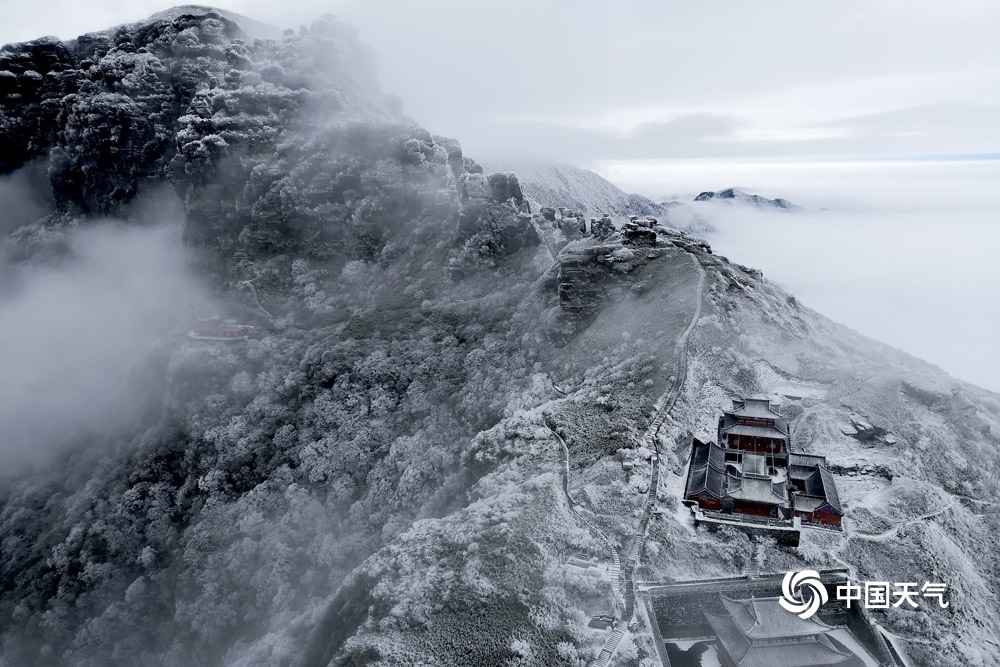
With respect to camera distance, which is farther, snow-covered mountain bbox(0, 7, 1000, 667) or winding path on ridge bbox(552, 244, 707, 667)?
snow-covered mountain bbox(0, 7, 1000, 667)

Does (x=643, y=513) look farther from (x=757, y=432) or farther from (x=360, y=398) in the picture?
(x=360, y=398)

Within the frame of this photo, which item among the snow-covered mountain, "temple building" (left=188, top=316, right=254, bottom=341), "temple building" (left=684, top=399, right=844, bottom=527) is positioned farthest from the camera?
"temple building" (left=188, top=316, right=254, bottom=341)

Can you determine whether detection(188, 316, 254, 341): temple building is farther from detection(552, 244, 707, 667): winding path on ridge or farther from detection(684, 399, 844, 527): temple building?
detection(684, 399, 844, 527): temple building

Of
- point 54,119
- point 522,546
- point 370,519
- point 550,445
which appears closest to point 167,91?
point 54,119

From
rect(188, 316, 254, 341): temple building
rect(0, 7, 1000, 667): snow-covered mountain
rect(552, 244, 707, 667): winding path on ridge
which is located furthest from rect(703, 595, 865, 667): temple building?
rect(188, 316, 254, 341): temple building

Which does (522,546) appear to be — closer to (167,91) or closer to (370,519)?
(370,519)

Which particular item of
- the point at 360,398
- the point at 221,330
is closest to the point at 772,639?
the point at 360,398
